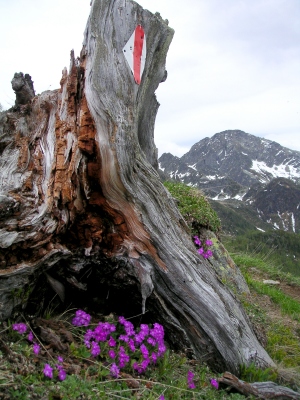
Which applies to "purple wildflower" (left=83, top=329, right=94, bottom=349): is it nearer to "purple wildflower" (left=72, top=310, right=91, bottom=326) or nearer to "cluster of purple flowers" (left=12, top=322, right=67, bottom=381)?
"purple wildflower" (left=72, top=310, right=91, bottom=326)

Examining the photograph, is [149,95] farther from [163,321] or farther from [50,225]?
[163,321]

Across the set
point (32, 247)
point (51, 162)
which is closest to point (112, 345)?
point (32, 247)

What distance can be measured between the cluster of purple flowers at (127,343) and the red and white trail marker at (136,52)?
3082 mm

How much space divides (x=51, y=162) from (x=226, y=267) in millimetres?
4339

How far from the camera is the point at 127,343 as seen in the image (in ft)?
11.6

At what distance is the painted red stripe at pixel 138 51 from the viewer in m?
4.72

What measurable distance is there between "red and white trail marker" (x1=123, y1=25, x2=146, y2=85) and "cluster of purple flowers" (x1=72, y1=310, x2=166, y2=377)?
308 cm

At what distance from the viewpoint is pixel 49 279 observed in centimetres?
370

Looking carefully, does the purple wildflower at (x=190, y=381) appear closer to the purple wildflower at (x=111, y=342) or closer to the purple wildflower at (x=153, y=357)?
the purple wildflower at (x=153, y=357)

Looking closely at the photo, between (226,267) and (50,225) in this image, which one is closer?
(50,225)

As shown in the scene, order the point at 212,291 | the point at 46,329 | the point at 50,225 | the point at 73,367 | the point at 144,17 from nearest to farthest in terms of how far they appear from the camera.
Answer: the point at 73,367
the point at 46,329
the point at 50,225
the point at 212,291
the point at 144,17

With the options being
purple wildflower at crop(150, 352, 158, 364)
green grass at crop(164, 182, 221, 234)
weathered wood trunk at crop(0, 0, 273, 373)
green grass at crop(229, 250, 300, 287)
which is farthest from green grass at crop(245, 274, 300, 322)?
purple wildflower at crop(150, 352, 158, 364)

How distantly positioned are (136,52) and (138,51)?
52 millimetres

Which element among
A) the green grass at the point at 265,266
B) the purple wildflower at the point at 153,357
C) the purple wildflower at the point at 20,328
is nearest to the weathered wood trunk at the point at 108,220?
the purple wildflower at the point at 20,328
